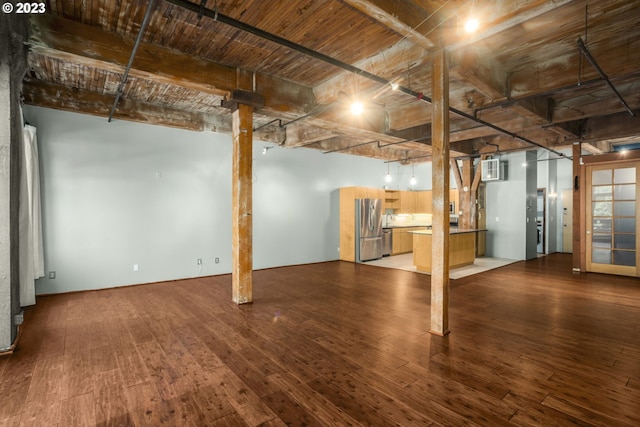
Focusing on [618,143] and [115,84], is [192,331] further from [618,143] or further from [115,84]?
[618,143]

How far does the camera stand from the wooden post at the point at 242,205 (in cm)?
471

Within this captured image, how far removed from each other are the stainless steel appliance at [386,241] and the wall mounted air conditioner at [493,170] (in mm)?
3266

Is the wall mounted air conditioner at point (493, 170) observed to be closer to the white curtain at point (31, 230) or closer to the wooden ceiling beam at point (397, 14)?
the wooden ceiling beam at point (397, 14)

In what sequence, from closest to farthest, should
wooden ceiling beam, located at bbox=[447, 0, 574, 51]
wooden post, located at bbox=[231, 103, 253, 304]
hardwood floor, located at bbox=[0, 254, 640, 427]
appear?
1. hardwood floor, located at bbox=[0, 254, 640, 427]
2. wooden ceiling beam, located at bbox=[447, 0, 574, 51]
3. wooden post, located at bbox=[231, 103, 253, 304]

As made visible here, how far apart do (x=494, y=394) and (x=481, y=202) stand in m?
8.58

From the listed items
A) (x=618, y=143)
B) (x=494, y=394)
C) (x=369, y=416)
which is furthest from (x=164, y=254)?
(x=618, y=143)

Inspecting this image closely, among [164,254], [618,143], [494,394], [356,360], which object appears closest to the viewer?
[494,394]

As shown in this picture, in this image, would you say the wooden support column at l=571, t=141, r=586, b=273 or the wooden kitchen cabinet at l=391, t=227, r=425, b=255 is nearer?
the wooden support column at l=571, t=141, r=586, b=273

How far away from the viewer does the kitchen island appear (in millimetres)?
7203

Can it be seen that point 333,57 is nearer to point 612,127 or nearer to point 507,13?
point 507,13

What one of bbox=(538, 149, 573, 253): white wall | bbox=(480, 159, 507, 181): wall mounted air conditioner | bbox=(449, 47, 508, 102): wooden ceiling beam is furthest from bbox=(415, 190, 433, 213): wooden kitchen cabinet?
bbox=(449, 47, 508, 102): wooden ceiling beam

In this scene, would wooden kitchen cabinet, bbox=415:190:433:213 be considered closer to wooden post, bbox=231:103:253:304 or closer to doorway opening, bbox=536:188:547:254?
doorway opening, bbox=536:188:547:254

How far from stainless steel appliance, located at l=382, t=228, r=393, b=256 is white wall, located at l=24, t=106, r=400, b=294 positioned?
2502mm

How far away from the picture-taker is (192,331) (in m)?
3.74
